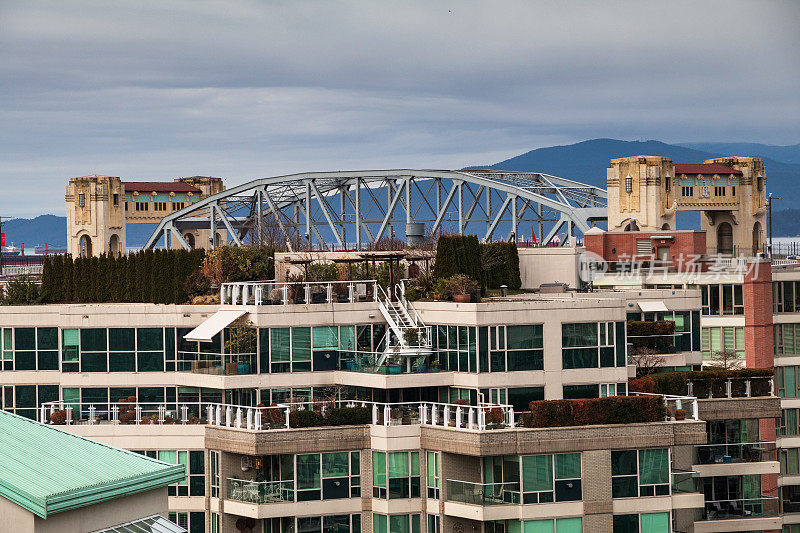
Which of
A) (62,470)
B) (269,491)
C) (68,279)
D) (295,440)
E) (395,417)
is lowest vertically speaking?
(269,491)

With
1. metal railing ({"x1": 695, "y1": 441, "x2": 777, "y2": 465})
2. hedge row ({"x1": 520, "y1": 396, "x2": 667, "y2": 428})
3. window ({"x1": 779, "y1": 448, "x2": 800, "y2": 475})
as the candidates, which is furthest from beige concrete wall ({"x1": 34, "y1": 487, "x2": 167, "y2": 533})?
window ({"x1": 779, "y1": 448, "x2": 800, "y2": 475})

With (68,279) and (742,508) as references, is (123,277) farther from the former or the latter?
(742,508)

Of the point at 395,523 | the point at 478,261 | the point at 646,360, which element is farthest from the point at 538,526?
the point at 478,261

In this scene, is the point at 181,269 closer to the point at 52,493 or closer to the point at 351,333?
the point at 351,333

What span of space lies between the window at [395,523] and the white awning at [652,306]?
16798mm

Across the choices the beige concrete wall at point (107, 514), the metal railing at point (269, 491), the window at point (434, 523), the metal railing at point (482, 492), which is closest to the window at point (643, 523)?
the metal railing at point (482, 492)

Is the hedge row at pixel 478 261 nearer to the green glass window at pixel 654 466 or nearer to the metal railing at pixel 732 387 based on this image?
the metal railing at pixel 732 387

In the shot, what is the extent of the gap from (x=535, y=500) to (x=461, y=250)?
17.3 metres

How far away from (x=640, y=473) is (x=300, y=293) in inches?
632

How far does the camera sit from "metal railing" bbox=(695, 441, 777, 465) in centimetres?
5950

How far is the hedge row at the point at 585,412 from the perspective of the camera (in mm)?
47812

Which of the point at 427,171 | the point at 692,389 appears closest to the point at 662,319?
the point at 692,389

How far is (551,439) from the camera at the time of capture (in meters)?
47.5

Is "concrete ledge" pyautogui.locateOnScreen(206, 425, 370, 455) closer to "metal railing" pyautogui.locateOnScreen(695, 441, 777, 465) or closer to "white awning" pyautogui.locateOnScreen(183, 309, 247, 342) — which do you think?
"white awning" pyautogui.locateOnScreen(183, 309, 247, 342)
